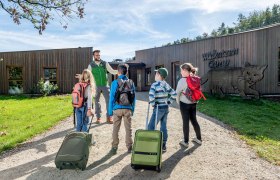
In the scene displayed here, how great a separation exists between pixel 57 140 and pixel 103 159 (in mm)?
2170

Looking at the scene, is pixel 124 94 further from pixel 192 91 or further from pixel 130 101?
pixel 192 91

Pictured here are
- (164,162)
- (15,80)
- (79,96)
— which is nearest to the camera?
(164,162)

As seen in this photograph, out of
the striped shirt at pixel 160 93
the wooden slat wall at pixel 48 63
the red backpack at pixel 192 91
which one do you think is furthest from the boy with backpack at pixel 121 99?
the wooden slat wall at pixel 48 63

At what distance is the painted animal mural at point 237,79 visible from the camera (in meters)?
16.4

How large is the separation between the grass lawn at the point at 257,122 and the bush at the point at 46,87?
13.8 meters

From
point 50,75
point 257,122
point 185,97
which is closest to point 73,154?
point 185,97

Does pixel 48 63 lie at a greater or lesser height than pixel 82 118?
greater

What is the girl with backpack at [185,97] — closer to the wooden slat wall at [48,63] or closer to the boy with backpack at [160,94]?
the boy with backpack at [160,94]

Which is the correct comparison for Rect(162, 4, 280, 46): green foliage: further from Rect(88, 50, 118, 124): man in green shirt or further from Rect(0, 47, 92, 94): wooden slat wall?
Rect(88, 50, 118, 124): man in green shirt

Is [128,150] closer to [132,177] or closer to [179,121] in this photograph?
[132,177]

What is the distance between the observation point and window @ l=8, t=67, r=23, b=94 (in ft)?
81.3

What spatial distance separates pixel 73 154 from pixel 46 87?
1829cm

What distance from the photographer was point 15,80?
81.5 feet

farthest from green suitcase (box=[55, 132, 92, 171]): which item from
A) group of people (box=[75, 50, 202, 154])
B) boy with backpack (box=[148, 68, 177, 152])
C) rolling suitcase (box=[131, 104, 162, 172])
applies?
boy with backpack (box=[148, 68, 177, 152])
